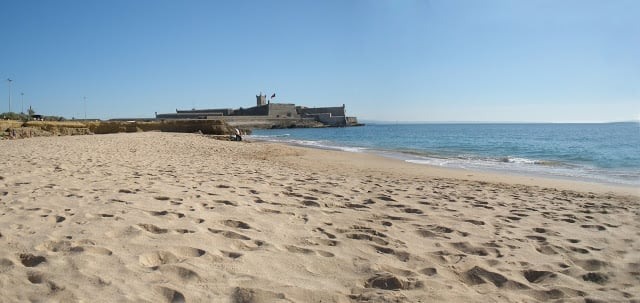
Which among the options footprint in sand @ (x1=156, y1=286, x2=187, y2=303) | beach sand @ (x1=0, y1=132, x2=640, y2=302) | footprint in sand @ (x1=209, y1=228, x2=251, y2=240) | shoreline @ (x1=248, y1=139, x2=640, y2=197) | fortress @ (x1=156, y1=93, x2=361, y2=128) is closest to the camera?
footprint in sand @ (x1=156, y1=286, x2=187, y2=303)

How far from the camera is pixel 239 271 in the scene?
2578mm

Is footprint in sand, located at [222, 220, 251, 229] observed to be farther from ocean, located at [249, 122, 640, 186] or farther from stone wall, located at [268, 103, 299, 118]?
stone wall, located at [268, 103, 299, 118]

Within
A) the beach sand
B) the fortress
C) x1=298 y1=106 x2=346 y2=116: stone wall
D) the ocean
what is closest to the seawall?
the ocean

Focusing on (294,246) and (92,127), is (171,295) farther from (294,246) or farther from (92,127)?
(92,127)

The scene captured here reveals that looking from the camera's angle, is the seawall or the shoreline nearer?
the shoreline

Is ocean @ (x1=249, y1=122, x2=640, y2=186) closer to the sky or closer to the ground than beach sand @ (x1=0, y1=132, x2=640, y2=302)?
closer to the ground

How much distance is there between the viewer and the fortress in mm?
73875

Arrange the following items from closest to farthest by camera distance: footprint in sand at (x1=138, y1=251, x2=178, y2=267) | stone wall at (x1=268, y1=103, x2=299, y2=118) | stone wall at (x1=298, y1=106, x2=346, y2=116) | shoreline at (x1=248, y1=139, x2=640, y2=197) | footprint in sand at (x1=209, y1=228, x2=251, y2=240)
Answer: footprint in sand at (x1=138, y1=251, x2=178, y2=267) < footprint in sand at (x1=209, y1=228, x2=251, y2=240) < shoreline at (x1=248, y1=139, x2=640, y2=197) < stone wall at (x1=268, y1=103, x2=299, y2=118) < stone wall at (x1=298, y1=106, x2=346, y2=116)

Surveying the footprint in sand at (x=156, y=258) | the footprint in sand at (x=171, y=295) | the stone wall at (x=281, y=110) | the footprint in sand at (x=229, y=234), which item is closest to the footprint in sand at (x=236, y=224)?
the footprint in sand at (x=229, y=234)

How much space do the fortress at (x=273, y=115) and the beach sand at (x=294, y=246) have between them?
63536mm

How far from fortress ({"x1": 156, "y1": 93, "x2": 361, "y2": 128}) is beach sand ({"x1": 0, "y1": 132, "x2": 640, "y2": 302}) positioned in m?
63.5

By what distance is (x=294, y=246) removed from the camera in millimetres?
3152

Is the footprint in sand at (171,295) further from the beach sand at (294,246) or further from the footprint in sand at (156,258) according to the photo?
the footprint in sand at (156,258)

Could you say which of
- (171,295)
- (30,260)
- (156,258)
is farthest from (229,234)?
(30,260)
